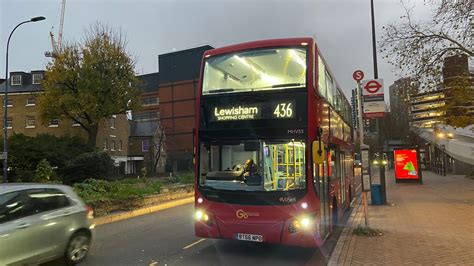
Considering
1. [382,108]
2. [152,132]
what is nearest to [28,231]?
[382,108]

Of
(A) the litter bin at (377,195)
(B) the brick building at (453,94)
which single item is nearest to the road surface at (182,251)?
(A) the litter bin at (377,195)

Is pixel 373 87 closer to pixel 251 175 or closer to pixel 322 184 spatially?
pixel 322 184

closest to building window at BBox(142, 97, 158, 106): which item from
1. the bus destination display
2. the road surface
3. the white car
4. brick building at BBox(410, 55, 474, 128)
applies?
brick building at BBox(410, 55, 474, 128)

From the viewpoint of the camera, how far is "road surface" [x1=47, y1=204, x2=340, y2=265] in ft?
27.1

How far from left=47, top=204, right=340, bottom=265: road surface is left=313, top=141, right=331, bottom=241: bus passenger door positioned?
0.69m

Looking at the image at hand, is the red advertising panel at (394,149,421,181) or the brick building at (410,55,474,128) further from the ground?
the brick building at (410,55,474,128)

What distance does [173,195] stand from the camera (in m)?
21.3

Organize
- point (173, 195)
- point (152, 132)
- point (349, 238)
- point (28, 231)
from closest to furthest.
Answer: point (28, 231), point (349, 238), point (173, 195), point (152, 132)

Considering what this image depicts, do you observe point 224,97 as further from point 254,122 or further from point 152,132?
point 152,132

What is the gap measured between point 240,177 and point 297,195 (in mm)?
1234

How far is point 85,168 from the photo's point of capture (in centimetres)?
3678

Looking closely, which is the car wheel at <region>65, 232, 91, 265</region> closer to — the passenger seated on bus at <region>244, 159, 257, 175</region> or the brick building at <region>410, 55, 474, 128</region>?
the passenger seated on bus at <region>244, 159, 257, 175</region>

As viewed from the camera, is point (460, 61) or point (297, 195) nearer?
point (297, 195)

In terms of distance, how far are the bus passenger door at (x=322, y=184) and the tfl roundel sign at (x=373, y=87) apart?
6567 mm
